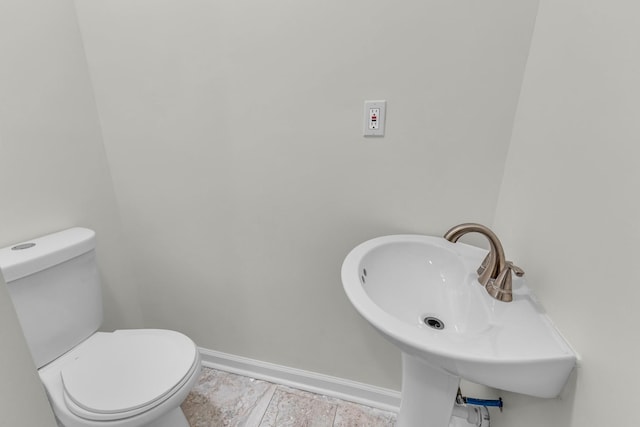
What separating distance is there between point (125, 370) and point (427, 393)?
99cm

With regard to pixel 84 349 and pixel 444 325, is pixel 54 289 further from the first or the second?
pixel 444 325

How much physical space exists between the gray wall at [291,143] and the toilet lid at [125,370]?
37cm

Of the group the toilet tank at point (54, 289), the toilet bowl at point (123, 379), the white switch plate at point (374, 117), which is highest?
the white switch plate at point (374, 117)

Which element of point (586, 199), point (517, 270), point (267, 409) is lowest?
point (267, 409)

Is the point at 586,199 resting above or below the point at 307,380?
above

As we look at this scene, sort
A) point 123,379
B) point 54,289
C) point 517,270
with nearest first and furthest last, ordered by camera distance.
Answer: point 517,270
point 123,379
point 54,289

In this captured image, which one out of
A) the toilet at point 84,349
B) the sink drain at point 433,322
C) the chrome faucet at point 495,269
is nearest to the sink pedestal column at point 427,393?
the sink drain at point 433,322

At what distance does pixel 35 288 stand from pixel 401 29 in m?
1.52

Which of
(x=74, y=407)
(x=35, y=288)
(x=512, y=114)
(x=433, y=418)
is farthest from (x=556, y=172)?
(x=35, y=288)

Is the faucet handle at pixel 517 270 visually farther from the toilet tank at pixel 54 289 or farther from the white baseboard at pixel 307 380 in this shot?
the toilet tank at pixel 54 289

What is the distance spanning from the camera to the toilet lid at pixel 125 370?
2.95 feet

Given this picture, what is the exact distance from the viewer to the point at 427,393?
86 centimetres

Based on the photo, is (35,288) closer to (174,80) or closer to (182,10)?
(174,80)

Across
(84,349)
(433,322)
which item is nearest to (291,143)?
(433,322)
